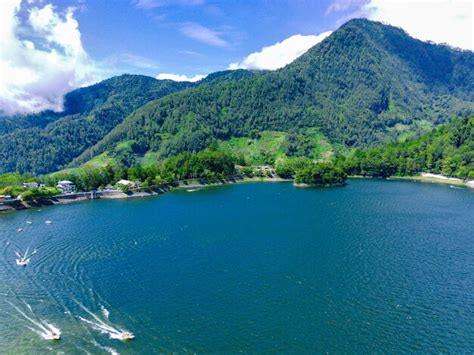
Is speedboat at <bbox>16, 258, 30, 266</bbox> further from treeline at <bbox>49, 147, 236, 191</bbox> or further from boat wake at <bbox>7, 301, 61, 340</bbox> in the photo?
treeline at <bbox>49, 147, 236, 191</bbox>

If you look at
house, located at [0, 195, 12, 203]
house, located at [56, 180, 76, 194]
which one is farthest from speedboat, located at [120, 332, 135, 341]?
house, located at [56, 180, 76, 194]

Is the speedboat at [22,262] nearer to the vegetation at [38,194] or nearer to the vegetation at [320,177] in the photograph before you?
the vegetation at [38,194]

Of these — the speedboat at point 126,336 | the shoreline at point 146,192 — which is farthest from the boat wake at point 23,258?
the shoreline at point 146,192

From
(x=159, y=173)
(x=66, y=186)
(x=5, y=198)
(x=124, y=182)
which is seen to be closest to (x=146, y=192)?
(x=124, y=182)

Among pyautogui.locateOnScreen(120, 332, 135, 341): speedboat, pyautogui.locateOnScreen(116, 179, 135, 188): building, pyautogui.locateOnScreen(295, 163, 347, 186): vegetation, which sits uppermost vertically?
pyautogui.locateOnScreen(295, 163, 347, 186): vegetation

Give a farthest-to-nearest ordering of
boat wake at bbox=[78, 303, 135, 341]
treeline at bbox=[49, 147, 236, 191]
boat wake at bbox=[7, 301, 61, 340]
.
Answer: treeline at bbox=[49, 147, 236, 191]
boat wake at bbox=[7, 301, 61, 340]
boat wake at bbox=[78, 303, 135, 341]
